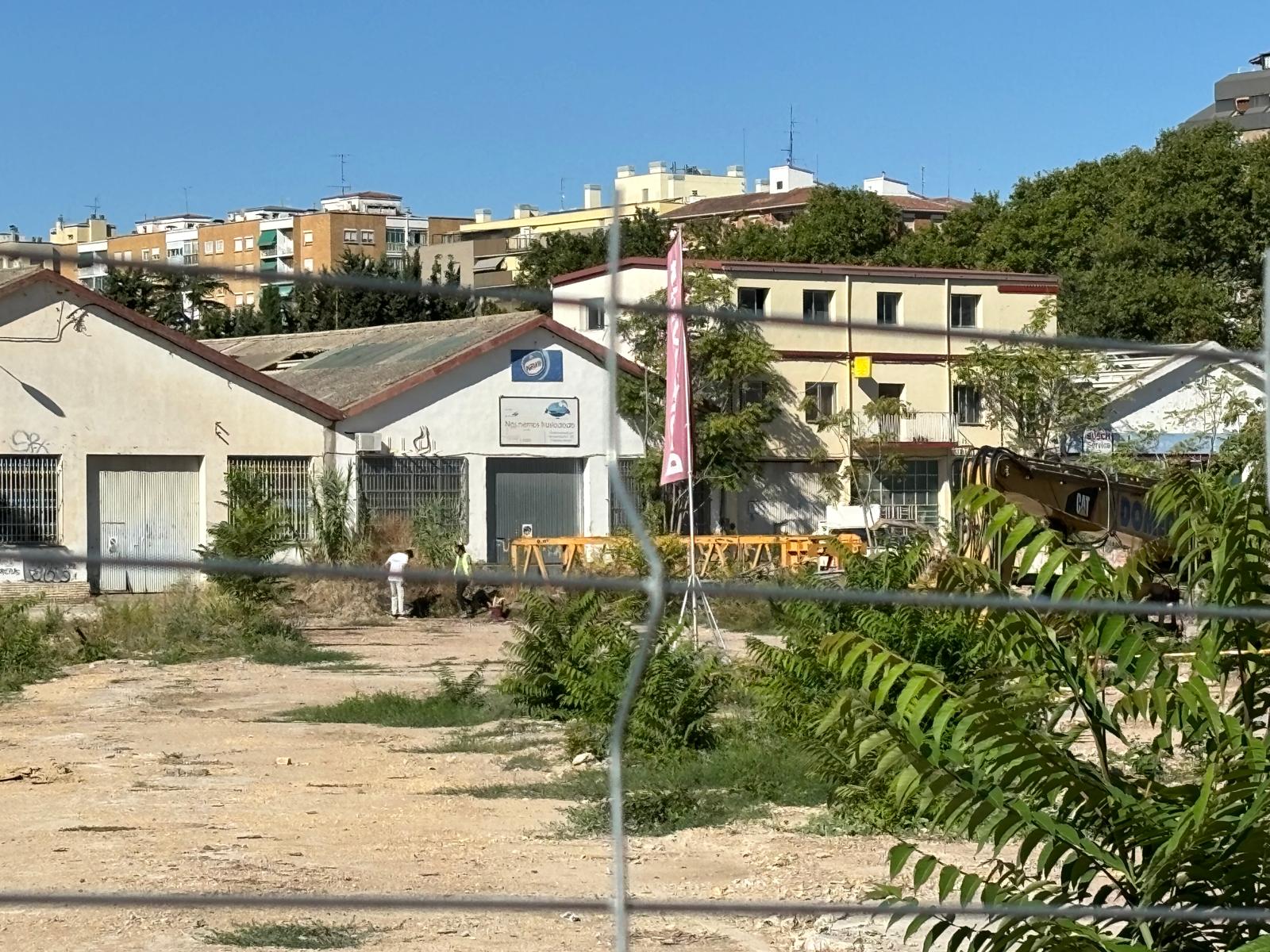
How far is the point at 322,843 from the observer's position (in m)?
8.17

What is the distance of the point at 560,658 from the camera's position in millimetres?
11430

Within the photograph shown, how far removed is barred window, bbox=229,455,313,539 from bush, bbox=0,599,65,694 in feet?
13.3

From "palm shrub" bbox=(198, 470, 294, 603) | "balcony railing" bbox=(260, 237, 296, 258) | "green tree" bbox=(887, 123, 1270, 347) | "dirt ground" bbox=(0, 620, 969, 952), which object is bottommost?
"dirt ground" bbox=(0, 620, 969, 952)

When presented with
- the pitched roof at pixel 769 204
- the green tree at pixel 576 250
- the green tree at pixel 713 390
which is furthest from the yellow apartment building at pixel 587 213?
the green tree at pixel 713 390

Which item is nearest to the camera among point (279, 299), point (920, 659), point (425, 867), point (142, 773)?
point (279, 299)

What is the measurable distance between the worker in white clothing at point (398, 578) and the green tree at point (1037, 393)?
2788mm

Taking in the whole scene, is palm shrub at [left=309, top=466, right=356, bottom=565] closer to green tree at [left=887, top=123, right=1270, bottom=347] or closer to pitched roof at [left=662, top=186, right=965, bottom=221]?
green tree at [left=887, top=123, right=1270, bottom=347]

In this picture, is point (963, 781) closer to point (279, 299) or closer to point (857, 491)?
point (279, 299)

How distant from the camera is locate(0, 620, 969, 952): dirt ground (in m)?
6.59

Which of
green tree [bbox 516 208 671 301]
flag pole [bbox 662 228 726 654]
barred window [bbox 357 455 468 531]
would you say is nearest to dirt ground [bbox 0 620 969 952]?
flag pole [bbox 662 228 726 654]

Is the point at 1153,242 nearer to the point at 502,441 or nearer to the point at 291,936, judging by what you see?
the point at 502,441

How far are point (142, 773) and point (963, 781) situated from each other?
8205 mm

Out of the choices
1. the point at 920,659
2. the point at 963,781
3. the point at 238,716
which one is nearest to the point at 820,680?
the point at 920,659

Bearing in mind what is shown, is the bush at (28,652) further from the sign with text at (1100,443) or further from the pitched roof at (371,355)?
the sign with text at (1100,443)
